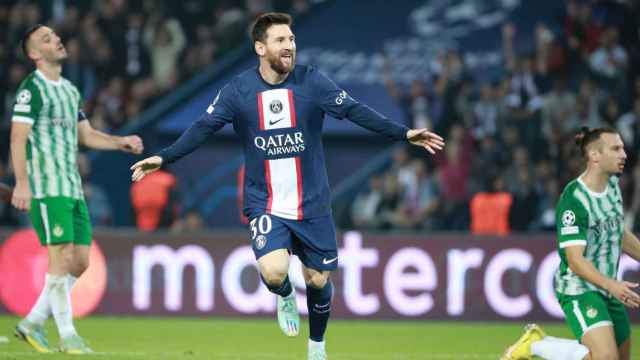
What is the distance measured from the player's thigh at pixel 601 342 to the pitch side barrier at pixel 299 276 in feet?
21.9

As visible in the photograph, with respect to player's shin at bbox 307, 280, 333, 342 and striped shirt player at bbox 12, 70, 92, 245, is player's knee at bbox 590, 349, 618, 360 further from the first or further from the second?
striped shirt player at bbox 12, 70, 92, 245

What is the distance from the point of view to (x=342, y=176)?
19.9m

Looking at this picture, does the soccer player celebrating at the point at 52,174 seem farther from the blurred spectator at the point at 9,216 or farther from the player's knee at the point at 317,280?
the blurred spectator at the point at 9,216

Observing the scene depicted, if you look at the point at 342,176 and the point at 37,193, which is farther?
the point at 342,176

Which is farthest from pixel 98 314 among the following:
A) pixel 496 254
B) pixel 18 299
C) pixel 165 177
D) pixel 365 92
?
pixel 365 92

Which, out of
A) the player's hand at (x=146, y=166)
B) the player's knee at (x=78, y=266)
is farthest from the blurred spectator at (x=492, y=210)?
the player's hand at (x=146, y=166)

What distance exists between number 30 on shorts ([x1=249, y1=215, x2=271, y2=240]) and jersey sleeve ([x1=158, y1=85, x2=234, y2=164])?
2.15ft

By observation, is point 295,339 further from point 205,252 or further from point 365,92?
point 365,92

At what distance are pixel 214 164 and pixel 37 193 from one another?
9.19 metres

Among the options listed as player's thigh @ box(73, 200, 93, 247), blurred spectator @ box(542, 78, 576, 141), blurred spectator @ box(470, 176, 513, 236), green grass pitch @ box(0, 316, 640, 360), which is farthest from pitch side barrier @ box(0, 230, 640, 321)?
player's thigh @ box(73, 200, 93, 247)

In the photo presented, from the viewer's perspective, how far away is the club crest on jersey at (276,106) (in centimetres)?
933

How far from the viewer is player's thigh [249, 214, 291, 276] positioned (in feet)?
30.5

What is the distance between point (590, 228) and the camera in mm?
9008

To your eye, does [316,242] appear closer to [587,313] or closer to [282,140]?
[282,140]
